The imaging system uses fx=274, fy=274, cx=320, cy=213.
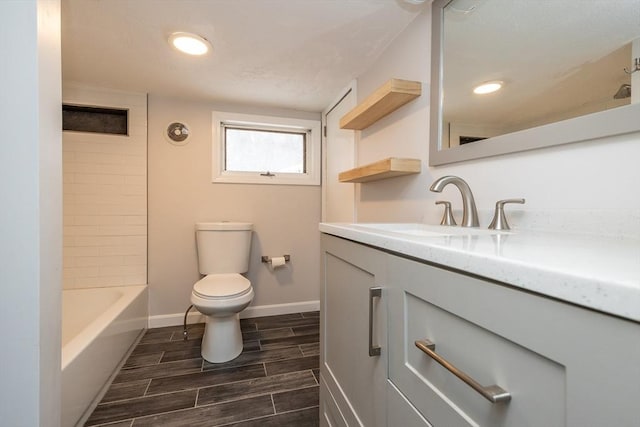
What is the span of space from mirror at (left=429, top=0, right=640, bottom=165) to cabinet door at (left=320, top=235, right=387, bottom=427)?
61 centimetres

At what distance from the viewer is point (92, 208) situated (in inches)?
82.4

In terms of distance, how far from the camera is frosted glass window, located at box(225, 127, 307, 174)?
2.46 m

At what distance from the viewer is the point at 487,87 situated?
1.01 meters

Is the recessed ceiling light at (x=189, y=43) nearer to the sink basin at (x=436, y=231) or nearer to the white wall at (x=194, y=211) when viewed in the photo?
the white wall at (x=194, y=211)

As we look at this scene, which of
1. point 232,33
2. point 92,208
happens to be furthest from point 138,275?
point 232,33

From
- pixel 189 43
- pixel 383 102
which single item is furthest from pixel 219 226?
pixel 383 102

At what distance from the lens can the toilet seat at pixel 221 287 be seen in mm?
1661

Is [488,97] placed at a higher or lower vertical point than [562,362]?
higher

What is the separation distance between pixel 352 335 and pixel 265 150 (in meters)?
2.05

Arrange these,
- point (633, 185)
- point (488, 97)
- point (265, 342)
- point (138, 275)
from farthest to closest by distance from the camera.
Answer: point (138, 275) < point (265, 342) < point (488, 97) < point (633, 185)

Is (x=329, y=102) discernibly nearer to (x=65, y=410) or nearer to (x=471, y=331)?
(x=471, y=331)

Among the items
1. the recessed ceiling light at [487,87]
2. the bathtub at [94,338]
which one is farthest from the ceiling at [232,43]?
the bathtub at [94,338]

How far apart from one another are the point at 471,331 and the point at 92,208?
2.59 meters

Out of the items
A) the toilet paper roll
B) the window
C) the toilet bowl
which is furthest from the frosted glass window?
the toilet bowl
